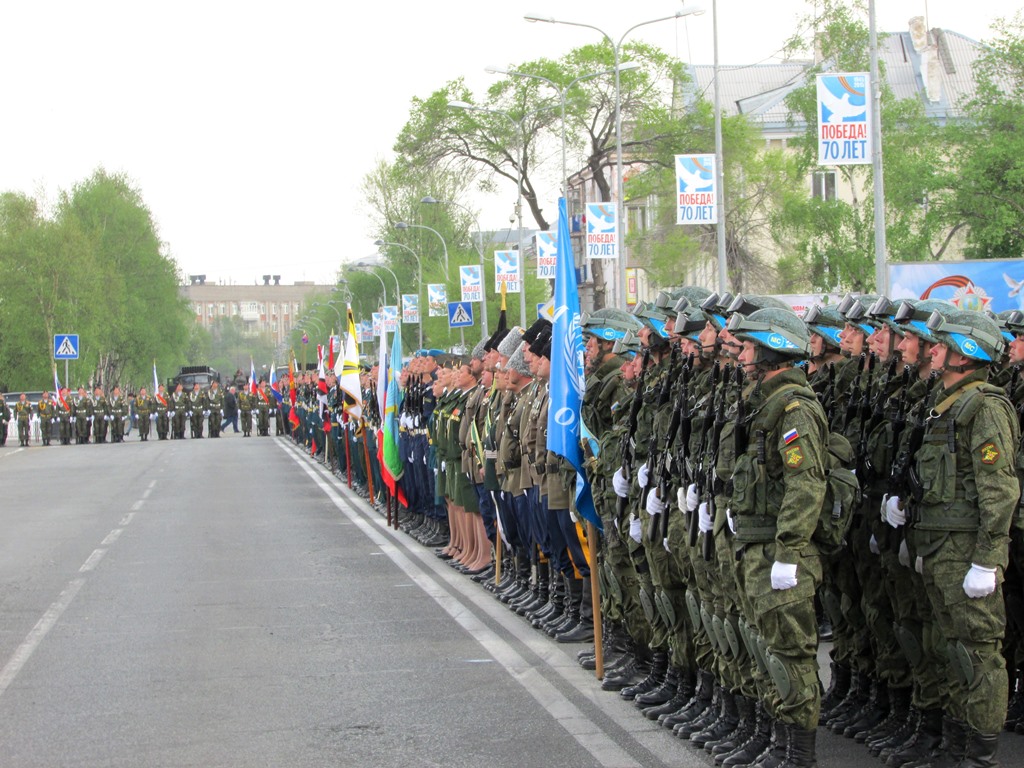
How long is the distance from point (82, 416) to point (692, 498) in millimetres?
46651

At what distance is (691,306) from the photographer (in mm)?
7895

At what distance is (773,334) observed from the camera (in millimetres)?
6375

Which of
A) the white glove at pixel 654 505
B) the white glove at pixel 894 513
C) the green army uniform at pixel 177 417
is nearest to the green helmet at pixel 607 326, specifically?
the white glove at pixel 654 505

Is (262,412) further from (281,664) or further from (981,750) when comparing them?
(981,750)

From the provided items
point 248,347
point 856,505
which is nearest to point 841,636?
point 856,505

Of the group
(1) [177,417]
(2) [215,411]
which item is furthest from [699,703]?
(2) [215,411]

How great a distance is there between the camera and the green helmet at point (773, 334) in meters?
6.36

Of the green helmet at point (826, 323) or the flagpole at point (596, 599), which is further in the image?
the green helmet at point (826, 323)

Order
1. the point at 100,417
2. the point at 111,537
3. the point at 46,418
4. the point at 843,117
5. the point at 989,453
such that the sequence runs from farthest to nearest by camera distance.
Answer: the point at 100,417 → the point at 46,418 → the point at 843,117 → the point at 111,537 → the point at 989,453

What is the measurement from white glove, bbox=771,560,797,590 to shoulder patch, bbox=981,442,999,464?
93cm

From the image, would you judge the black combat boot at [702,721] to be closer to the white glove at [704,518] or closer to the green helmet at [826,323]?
the white glove at [704,518]

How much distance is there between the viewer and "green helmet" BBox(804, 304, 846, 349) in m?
8.73

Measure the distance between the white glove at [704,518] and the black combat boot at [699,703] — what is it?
93 centimetres

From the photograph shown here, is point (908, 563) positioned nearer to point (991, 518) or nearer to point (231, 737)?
point (991, 518)
